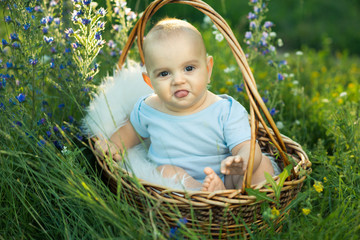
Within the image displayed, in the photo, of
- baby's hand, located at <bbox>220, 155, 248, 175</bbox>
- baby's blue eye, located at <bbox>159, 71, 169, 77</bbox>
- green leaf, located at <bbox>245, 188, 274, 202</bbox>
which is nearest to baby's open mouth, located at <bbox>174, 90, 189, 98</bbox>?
baby's blue eye, located at <bbox>159, 71, 169, 77</bbox>

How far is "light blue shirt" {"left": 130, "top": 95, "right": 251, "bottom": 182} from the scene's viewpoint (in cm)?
192

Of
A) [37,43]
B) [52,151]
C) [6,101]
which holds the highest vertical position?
[37,43]

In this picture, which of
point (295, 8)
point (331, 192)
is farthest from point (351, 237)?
point (295, 8)

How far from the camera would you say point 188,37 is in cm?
178

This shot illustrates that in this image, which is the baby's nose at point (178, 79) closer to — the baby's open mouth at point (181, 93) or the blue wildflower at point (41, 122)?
the baby's open mouth at point (181, 93)

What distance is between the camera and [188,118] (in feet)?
6.38

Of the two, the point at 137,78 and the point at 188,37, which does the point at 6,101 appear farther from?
the point at 188,37

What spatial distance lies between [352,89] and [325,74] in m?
0.64

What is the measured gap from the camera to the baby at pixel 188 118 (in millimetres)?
1773

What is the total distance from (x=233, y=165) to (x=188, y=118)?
1.39ft

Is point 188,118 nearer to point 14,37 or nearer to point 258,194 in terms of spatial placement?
point 258,194

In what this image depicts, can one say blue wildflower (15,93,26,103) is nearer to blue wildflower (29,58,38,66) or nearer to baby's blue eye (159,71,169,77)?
blue wildflower (29,58,38,66)

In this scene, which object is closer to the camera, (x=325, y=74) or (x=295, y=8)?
(x=325, y=74)

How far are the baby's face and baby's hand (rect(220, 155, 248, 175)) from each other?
15.6 inches
